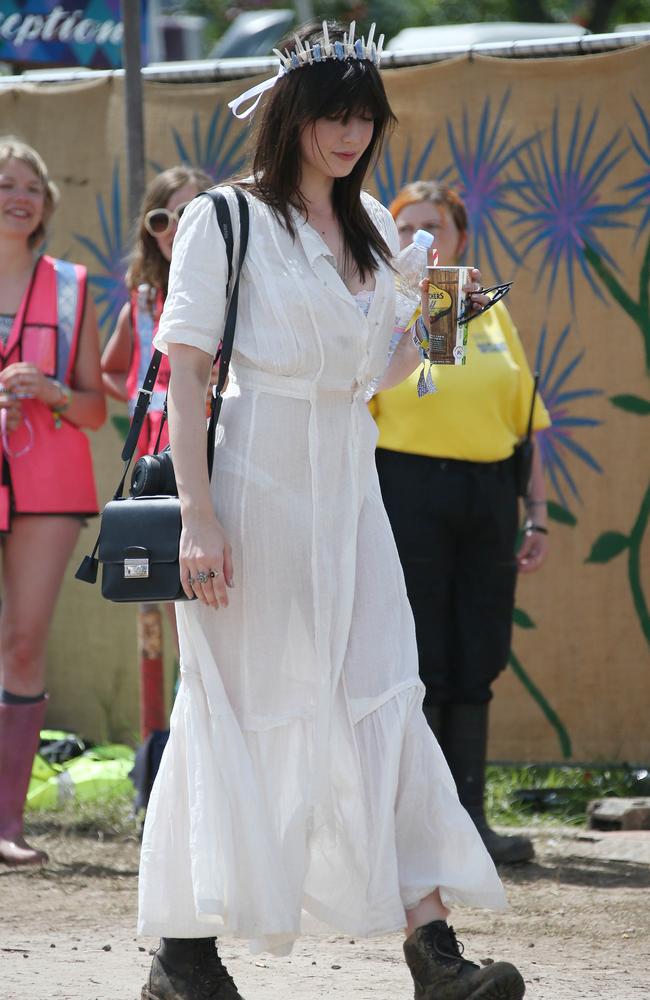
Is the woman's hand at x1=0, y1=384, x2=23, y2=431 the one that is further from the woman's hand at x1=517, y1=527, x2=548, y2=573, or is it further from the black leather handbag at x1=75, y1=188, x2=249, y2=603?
the black leather handbag at x1=75, y1=188, x2=249, y2=603

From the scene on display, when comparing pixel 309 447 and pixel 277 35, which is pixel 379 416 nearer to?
pixel 309 447

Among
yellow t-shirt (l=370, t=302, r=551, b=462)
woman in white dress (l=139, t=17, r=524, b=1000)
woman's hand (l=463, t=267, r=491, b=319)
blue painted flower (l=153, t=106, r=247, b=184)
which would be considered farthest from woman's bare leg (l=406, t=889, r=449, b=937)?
blue painted flower (l=153, t=106, r=247, b=184)

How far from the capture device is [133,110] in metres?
5.69

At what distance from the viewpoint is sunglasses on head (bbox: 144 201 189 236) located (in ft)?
16.7

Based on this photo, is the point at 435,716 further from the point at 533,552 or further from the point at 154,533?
the point at 154,533

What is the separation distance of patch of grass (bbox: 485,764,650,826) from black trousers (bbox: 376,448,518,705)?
81 centimetres

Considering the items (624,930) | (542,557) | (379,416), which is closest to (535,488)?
(542,557)

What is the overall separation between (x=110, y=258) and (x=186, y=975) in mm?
3707

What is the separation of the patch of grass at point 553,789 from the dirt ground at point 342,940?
48cm

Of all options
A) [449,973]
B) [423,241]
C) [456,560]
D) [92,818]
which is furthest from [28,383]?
[449,973]

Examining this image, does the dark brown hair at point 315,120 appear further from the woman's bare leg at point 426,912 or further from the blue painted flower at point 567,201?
the blue painted flower at point 567,201

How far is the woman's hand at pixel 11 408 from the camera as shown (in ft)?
16.3

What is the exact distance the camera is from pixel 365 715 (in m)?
3.21

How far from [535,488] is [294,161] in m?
→ 2.17
